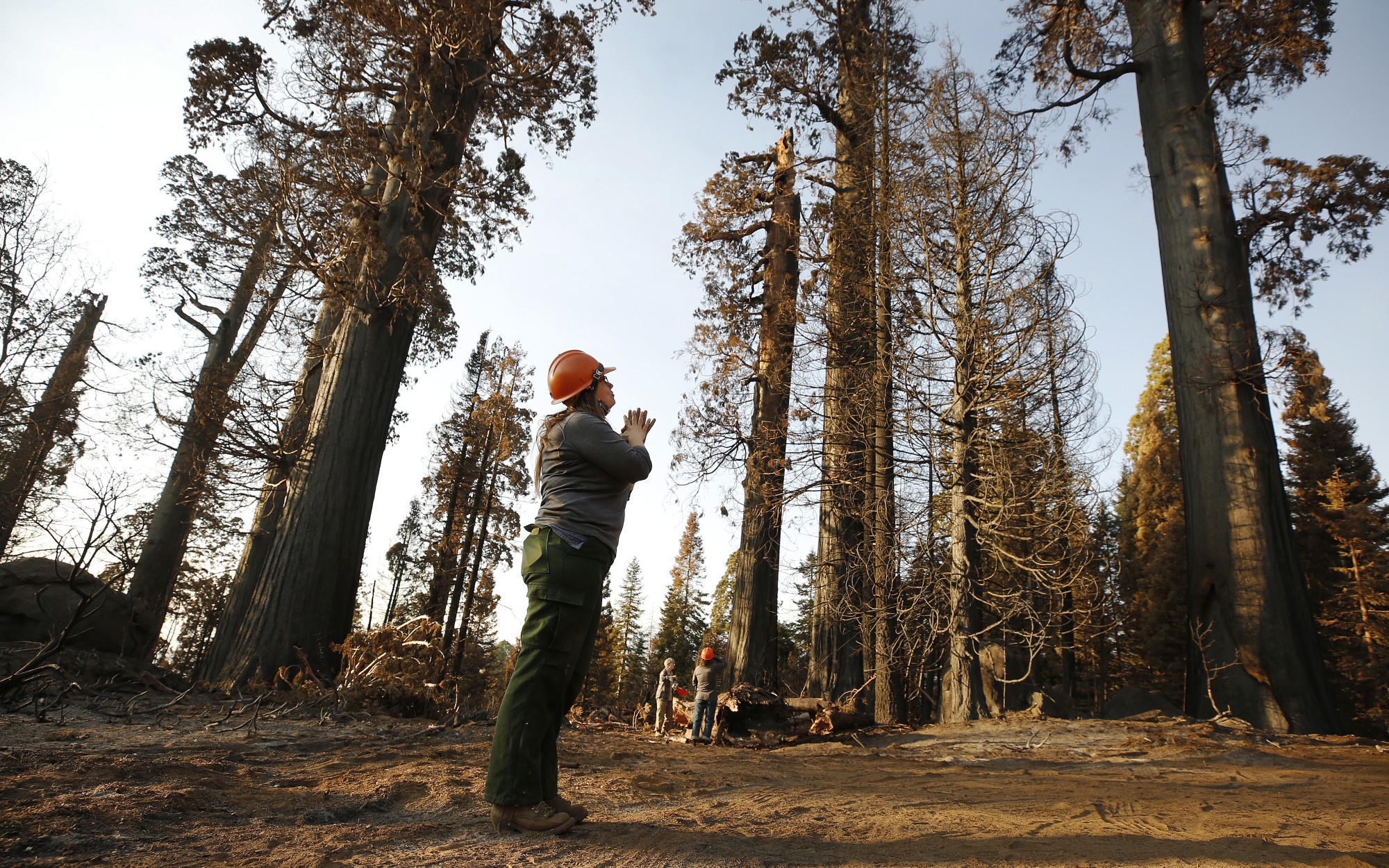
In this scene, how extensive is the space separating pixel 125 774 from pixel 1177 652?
31.9 m

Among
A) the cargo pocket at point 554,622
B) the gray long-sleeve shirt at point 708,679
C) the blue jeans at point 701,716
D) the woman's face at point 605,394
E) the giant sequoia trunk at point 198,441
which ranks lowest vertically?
the blue jeans at point 701,716

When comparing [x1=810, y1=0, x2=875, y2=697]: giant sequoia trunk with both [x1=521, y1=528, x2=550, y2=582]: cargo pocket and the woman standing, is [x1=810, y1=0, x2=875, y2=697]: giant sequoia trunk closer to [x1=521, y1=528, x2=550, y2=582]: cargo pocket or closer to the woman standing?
the woman standing

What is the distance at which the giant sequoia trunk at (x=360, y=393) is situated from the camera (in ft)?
26.9

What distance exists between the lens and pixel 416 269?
387 inches

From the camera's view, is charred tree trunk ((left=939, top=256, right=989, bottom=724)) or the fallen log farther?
the fallen log

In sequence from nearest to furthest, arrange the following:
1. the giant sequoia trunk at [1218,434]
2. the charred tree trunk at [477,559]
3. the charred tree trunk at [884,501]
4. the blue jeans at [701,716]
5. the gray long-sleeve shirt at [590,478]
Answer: the gray long-sleeve shirt at [590,478], the giant sequoia trunk at [1218,434], the charred tree trunk at [884,501], the blue jeans at [701,716], the charred tree trunk at [477,559]

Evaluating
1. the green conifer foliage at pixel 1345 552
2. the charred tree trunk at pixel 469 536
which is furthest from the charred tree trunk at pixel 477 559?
the green conifer foliage at pixel 1345 552

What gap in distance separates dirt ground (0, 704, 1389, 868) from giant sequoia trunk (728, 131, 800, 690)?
5.29 metres

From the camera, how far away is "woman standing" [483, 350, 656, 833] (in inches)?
108

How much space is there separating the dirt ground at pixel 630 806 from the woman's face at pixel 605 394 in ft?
6.27

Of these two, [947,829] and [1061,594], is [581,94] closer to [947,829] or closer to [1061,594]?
[1061,594]

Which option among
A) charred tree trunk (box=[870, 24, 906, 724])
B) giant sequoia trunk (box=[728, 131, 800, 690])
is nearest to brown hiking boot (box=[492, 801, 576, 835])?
charred tree trunk (box=[870, 24, 906, 724])

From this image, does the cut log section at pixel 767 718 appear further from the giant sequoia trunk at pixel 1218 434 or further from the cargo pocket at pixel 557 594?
the cargo pocket at pixel 557 594

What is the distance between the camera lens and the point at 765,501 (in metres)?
11.3
